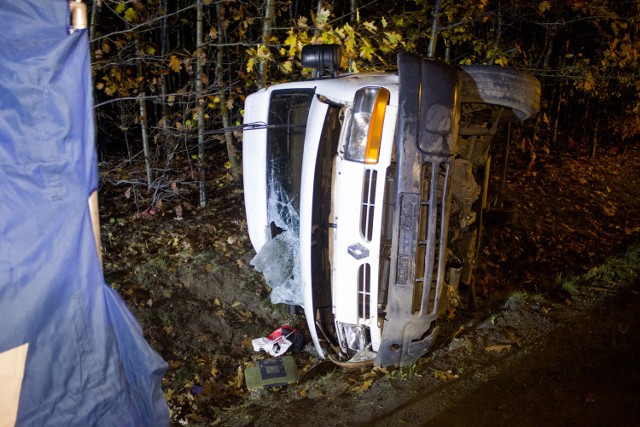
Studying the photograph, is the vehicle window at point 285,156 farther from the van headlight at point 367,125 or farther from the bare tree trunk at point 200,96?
the bare tree trunk at point 200,96

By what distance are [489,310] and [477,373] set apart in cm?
132

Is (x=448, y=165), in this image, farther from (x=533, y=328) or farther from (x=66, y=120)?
(x=66, y=120)

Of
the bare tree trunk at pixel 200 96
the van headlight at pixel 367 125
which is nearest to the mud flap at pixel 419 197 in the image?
the van headlight at pixel 367 125

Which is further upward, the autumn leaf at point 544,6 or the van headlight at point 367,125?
the autumn leaf at point 544,6

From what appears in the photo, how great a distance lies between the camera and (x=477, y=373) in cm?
411

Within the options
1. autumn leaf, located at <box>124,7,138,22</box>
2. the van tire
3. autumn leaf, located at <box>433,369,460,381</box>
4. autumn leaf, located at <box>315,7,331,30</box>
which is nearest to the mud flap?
the van tire

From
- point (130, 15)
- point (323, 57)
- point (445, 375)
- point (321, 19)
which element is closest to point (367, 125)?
point (323, 57)

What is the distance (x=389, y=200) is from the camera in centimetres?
382

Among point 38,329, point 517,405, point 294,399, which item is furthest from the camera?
point 294,399

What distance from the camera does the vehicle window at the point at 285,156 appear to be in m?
5.12

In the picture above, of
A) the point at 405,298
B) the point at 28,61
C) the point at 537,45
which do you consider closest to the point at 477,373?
the point at 405,298

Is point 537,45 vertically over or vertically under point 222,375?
over

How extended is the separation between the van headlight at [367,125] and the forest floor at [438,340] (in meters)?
1.92

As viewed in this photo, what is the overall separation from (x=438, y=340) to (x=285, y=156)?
97.3 inches
